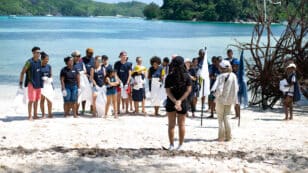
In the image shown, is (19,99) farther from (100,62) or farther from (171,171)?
(171,171)

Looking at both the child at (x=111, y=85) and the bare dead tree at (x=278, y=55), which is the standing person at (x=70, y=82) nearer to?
the child at (x=111, y=85)

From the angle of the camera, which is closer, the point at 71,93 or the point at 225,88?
the point at 225,88

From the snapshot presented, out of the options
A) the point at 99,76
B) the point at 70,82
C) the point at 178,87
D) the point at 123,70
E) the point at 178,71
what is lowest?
the point at 70,82

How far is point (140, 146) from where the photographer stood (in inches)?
366

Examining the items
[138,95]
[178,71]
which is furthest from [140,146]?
[138,95]

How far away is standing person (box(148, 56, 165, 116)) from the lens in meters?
12.7

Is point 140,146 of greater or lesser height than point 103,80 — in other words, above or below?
below

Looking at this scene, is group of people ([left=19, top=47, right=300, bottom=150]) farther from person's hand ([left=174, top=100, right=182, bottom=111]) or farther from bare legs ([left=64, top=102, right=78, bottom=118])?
person's hand ([left=174, top=100, right=182, bottom=111])

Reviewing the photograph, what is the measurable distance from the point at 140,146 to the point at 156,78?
12.3 feet

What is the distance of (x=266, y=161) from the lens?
8.21 metres

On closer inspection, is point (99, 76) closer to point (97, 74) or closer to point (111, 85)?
point (97, 74)

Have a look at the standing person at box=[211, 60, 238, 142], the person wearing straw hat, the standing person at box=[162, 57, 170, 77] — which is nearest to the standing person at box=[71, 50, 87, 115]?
the person wearing straw hat

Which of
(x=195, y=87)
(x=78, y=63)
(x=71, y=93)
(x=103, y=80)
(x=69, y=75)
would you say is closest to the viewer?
(x=69, y=75)

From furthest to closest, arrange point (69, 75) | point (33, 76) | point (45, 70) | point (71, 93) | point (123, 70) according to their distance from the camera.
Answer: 1. point (123, 70)
2. point (71, 93)
3. point (69, 75)
4. point (45, 70)
5. point (33, 76)
